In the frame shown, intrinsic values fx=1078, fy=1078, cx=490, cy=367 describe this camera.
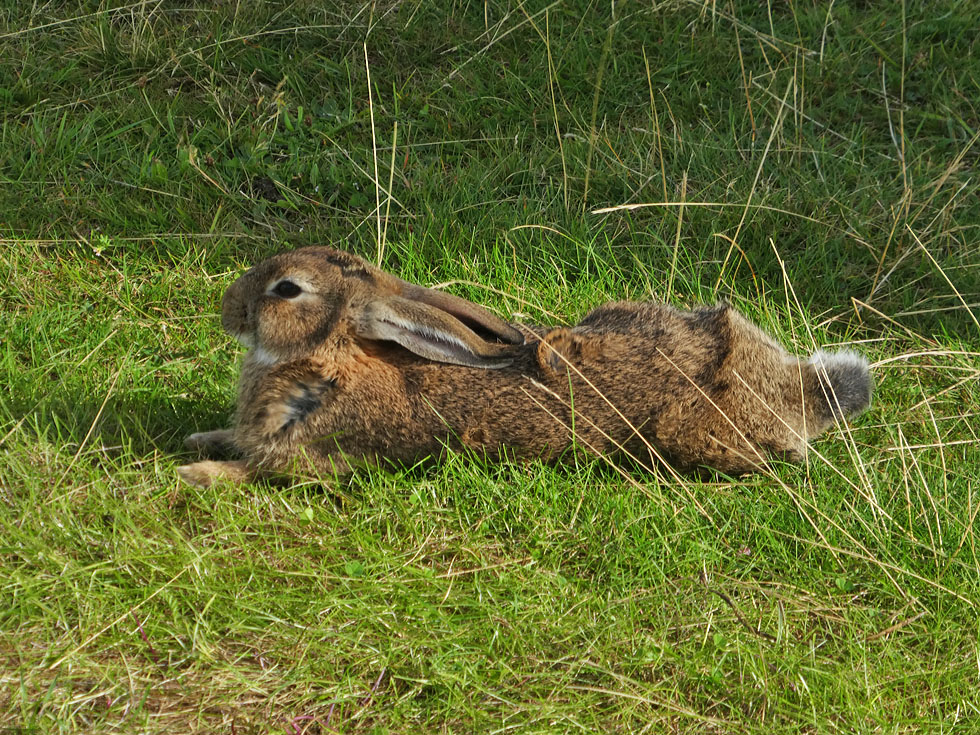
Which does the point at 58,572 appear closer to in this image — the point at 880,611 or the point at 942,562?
the point at 880,611

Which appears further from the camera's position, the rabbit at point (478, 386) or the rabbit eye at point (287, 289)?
the rabbit eye at point (287, 289)

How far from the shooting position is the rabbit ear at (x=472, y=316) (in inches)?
157

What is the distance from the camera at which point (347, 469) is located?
404 centimetres

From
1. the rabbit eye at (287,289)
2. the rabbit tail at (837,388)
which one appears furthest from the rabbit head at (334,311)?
the rabbit tail at (837,388)

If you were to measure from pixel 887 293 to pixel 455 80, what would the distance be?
269 centimetres

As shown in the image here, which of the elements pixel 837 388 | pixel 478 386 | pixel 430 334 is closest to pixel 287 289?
pixel 430 334

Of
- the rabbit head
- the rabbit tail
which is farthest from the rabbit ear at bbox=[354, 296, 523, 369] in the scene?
the rabbit tail

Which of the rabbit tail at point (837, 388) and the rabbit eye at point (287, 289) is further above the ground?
the rabbit eye at point (287, 289)

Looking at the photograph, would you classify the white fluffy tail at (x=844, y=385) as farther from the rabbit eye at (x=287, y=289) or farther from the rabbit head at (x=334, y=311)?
the rabbit eye at (x=287, y=289)

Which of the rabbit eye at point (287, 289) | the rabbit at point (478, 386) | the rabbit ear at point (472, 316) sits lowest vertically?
the rabbit at point (478, 386)

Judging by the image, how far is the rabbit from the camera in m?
3.93

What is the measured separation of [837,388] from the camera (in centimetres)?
419

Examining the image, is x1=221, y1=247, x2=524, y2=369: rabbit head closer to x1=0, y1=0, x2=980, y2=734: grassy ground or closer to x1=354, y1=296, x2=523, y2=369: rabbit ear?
x1=354, y1=296, x2=523, y2=369: rabbit ear

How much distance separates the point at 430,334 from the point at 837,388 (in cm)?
160
